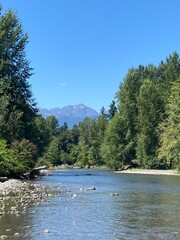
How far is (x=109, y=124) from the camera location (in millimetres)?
97812

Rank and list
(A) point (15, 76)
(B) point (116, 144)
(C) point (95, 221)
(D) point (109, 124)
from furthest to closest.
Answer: (D) point (109, 124), (B) point (116, 144), (A) point (15, 76), (C) point (95, 221)

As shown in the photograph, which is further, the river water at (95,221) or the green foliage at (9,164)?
the green foliage at (9,164)

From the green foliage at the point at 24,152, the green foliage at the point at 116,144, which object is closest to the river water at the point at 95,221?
the green foliage at the point at 24,152

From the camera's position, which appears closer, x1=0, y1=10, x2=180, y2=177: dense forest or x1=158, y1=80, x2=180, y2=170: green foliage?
x1=0, y1=10, x2=180, y2=177: dense forest

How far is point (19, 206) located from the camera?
18594 millimetres

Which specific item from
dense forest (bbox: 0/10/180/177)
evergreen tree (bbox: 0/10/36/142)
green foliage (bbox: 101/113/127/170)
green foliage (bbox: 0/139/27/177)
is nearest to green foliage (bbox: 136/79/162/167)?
dense forest (bbox: 0/10/180/177)

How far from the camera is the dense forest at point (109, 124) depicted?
157 feet

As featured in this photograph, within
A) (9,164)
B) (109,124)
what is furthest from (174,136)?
(109,124)

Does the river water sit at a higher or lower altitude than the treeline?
lower

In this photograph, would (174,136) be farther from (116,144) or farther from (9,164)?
(9,164)

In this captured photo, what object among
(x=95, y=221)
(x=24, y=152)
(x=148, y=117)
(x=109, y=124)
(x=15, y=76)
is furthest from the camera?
(x=109, y=124)

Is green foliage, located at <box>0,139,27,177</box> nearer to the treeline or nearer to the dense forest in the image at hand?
the dense forest

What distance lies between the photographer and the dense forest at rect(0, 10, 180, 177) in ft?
157

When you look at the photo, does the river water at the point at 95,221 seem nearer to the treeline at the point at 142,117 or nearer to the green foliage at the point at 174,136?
the green foliage at the point at 174,136
